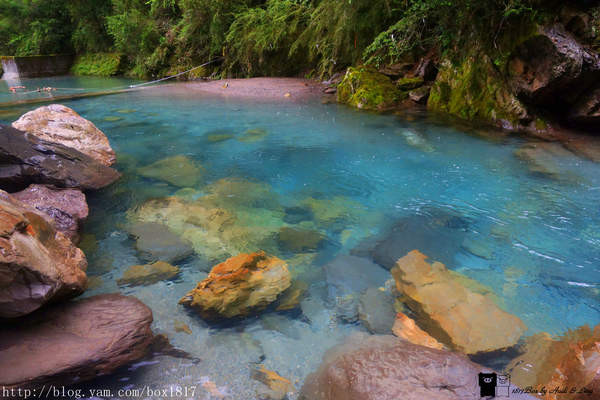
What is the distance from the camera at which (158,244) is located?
11.3 feet

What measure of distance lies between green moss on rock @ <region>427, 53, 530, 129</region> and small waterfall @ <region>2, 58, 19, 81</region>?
2305 cm

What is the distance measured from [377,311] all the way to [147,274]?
1.90m

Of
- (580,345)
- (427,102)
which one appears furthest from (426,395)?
(427,102)

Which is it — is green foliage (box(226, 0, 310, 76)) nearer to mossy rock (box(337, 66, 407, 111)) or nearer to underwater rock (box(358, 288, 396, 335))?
mossy rock (box(337, 66, 407, 111))

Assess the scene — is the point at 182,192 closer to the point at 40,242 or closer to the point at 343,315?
the point at 40,242

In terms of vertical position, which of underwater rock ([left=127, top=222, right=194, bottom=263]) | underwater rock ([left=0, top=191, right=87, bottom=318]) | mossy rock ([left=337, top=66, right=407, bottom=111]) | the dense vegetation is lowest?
underwater rock ([left=127, top=222, right=194, bottom=263])

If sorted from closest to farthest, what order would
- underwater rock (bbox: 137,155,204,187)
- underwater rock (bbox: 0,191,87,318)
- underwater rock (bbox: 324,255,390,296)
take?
1. underwater rock (bbox: 0,191,87,318)
2. underwater rock (bbox: 324,255,390,296)
3. underwater rock (bbox: 137,155,204,187)

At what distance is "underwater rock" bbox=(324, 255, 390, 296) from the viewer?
2.92 meters

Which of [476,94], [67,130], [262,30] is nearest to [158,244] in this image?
[67,130]

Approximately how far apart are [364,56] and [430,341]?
28.2ft

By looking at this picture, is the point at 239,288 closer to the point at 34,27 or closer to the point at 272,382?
the point at 272,382

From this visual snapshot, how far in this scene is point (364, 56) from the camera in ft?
31.0

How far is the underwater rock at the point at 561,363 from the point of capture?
172 cm

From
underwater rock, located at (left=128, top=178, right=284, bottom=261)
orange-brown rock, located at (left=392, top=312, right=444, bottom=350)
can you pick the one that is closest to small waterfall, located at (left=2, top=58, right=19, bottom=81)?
underwater rock, located at (left=128, top=178, right=284, bottom=261)
